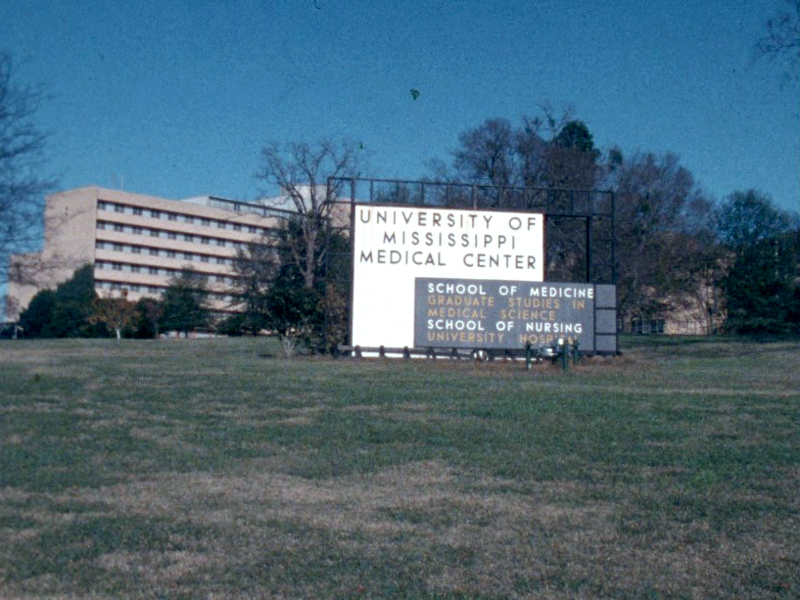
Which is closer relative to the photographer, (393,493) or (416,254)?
(393,493)

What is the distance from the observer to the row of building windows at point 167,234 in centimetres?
9406

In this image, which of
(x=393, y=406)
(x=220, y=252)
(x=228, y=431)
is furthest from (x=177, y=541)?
(x=220, y=252)

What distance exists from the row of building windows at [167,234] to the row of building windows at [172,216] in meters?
1.38

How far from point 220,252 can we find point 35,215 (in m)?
73.0

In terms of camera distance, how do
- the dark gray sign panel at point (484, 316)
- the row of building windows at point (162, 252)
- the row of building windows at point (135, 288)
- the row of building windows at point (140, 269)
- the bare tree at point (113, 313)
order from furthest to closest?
1. the row of building windows at point (162, 252)
2. the row of building windows at point (140, 269)
3. the row of building windows at point (135, 288)
4. the bare tree at point (113, 313)
5. the dark gray sign panel at point (484, 316)

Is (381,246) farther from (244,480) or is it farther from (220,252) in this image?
(220,252)

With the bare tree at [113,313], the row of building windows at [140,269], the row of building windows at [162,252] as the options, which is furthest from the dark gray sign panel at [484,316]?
the row of building windows at [162,252]

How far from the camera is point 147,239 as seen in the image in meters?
96.8

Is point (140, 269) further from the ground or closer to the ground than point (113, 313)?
further from the ground

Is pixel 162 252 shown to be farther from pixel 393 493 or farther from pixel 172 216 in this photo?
pixel 393 493

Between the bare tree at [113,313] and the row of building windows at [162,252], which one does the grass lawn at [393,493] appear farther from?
the row of building windows at [162,252]

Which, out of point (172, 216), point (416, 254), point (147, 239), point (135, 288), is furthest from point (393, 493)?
point (172, 216)

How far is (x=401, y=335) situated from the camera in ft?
84.3

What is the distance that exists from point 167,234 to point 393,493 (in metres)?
94.7
